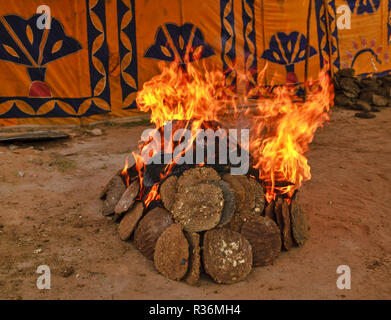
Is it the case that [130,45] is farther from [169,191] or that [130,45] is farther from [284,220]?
[284,220]

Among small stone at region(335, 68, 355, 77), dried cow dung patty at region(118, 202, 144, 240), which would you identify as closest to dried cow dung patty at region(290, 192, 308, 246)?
dried cow dung patty at region(118, 202, 144, 240)

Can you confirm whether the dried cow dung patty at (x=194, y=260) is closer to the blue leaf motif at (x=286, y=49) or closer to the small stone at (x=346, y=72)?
the blue leaf motif at (x=286, y=49)

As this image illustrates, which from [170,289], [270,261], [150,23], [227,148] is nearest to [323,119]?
[150,23]

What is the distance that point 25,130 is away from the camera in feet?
26.7

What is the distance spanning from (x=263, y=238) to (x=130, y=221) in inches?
56.4

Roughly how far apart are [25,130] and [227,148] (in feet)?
17.7

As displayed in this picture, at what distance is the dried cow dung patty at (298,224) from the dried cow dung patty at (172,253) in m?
1.21

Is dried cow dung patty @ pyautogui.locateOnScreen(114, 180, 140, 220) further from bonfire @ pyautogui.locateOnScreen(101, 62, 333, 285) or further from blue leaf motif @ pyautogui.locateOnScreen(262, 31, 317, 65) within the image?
blue leaf motif @ pyautogui.locateOnScreen(262, 31, 317, 65)

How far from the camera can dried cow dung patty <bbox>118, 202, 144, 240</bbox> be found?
412 centimetres

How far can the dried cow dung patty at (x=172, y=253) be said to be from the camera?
3527 mm

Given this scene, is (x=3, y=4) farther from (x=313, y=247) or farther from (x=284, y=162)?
(x=313, y=247)

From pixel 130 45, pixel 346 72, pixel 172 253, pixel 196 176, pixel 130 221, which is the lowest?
pixel 172 253

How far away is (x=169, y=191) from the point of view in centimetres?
406

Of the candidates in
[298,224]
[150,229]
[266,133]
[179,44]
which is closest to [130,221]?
[150,229]
